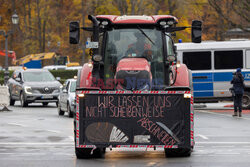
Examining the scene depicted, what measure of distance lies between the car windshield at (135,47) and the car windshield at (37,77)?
795 inches

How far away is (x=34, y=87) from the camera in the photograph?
110 feet

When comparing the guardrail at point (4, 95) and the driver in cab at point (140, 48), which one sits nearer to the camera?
the driver in cab at point (140, 48)

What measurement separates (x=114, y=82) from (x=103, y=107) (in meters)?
1.11

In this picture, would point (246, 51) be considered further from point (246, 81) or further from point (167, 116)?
point (167, 116)

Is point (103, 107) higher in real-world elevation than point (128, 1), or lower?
lower

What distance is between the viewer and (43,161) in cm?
1306

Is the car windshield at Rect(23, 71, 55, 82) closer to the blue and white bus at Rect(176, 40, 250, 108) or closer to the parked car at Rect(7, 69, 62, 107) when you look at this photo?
the parked car at Rect(7, 69, 62, 107)

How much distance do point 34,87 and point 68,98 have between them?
762cm

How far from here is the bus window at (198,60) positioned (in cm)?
3030

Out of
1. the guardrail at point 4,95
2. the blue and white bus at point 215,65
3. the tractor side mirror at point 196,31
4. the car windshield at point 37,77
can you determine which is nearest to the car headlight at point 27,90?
the car windshield at point 37,77

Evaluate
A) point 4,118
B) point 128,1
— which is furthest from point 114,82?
point 128,1

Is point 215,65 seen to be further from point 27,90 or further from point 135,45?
point 135,45

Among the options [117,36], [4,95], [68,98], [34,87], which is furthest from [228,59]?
[117,36]

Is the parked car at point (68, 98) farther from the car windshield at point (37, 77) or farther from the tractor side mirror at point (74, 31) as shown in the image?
the tractor side mirror at point (74, 31)
